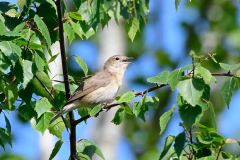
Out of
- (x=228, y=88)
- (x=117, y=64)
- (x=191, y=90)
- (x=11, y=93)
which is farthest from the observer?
(x=117, y=64)

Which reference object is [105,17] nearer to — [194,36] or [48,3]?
[48,3]

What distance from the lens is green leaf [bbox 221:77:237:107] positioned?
5406 millimetres

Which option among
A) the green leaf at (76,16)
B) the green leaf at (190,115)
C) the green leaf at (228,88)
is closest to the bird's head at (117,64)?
the green leaf at (76,16)

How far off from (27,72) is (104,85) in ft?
11.6

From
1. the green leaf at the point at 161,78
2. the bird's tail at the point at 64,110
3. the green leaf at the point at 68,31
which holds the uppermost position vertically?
the green leaf at the point at 68,31

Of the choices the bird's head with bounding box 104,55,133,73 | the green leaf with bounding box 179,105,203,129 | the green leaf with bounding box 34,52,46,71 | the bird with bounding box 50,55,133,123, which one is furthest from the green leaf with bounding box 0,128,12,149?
the bird's head with bounding box 104,55,133,73

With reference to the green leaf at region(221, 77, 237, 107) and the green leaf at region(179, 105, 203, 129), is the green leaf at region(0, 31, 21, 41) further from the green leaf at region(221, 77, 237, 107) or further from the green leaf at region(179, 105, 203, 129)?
the green leaf at region(221, 77, 237, 107)

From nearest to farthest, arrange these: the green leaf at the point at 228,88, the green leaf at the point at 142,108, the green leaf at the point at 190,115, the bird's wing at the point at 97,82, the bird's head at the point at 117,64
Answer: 1. the green leaf at the point at 190,115
2. the green leaf at the point at 228,88
3. the green leaf at the point at 142,108
4. the bird's wing at the point at 97,82
5. the bird's head at the point at 117,64

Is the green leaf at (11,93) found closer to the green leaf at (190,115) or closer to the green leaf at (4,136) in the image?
the green leaf at (4,136)

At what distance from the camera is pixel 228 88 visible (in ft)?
17.9

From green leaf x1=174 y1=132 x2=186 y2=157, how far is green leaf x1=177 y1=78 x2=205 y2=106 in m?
0.48

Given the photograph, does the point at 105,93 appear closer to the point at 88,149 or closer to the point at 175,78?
the point at 88,149

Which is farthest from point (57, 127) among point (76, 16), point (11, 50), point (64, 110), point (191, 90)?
point (191, 90)

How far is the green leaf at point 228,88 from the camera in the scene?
5.41 m
